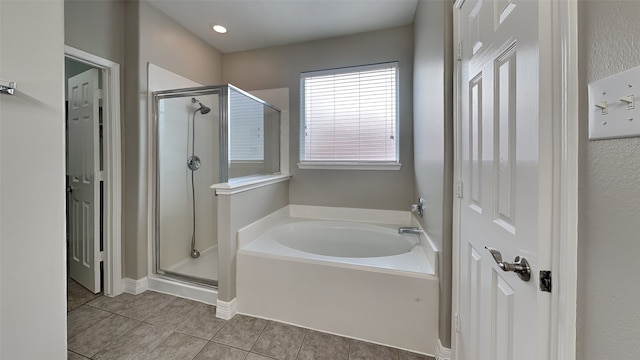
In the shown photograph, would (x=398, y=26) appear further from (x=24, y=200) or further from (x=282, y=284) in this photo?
(x=24, y=200)

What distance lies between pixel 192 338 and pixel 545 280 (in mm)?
1909

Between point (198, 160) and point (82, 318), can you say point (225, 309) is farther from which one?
point (198, 160)

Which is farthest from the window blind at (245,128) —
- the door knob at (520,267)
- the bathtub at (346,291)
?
the door knob at (520,267)

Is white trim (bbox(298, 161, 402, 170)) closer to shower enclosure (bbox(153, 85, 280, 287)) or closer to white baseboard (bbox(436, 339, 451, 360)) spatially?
shower enclosure (bbox(153, 85, 280, 287))

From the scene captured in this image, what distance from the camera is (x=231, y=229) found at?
5.97 ft

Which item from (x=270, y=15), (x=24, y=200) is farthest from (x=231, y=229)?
(x=270, y=15)

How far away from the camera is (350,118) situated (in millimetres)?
2707

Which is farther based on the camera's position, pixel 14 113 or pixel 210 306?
pixel 210 306

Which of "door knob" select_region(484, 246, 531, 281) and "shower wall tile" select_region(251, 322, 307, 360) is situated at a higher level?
"door knob" select_region(484, 246, 531, 281)

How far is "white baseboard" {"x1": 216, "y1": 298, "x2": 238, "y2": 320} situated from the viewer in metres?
1.80

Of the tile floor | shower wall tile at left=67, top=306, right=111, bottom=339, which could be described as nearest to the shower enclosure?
the tile floor

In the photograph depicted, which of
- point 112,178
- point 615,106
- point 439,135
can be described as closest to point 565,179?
point 615,106

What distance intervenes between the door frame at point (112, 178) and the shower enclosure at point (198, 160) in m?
0.28

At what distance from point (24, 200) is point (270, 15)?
89.1 inches
